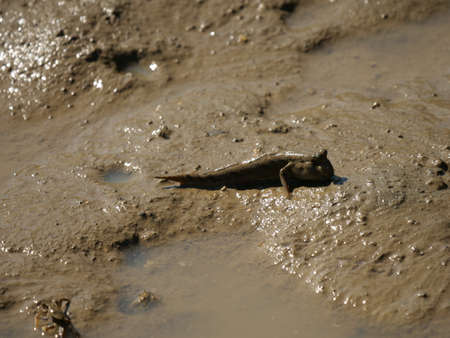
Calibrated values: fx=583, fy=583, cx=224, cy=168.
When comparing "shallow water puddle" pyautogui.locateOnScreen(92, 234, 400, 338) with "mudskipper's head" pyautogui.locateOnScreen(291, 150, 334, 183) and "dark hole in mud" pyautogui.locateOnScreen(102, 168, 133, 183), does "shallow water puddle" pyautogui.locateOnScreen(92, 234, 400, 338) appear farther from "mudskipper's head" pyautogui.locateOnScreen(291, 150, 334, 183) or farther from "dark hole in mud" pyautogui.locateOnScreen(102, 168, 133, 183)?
"dark hole in mud" pyautogui.locateOnScreen(102, 168, 133, 183)

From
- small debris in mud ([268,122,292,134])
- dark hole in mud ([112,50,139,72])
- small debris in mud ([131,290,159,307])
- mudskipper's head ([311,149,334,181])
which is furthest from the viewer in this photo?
dark hole in mud ([112,50,139,72])

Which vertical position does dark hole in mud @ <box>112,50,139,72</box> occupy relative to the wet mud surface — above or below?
above

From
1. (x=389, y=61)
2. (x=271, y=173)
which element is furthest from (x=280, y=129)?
(x=389, y=61)

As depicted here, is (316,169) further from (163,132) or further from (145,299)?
(163,132)

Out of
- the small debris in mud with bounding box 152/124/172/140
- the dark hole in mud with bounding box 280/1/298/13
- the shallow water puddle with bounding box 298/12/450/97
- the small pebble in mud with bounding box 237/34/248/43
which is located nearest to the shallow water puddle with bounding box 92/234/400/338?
the small debris in mud with bounding box 152/124/172/140

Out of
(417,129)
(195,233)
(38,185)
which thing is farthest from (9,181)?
(417,129)

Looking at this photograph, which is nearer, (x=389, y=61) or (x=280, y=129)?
(x=280, y=129)
